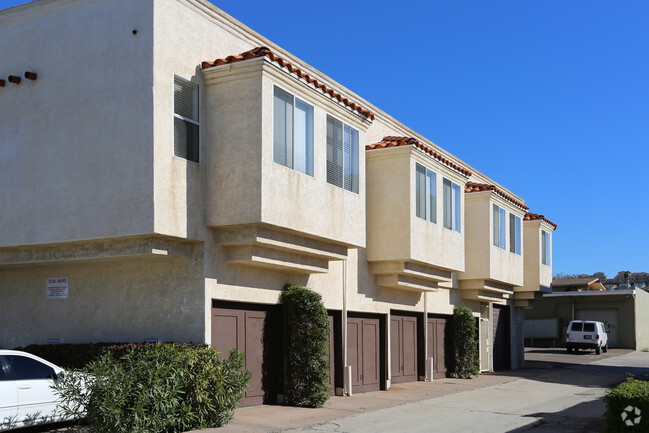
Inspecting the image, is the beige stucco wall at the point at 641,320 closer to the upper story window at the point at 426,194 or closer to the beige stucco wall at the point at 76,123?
the upper story window at the point at 426,194

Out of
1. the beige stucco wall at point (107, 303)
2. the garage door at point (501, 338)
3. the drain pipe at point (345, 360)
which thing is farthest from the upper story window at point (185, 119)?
the garage door at point (501, 338)

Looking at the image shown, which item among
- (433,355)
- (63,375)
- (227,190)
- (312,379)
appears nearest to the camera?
(63,375)

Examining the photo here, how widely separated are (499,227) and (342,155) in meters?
12.1

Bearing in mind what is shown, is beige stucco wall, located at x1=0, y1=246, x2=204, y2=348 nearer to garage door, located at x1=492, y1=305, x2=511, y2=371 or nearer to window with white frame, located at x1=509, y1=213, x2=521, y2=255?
window with white frame, located at x1=509, y1=213, x2=521, y2=255

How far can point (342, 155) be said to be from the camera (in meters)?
17.5

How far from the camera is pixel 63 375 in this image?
39.2 ft

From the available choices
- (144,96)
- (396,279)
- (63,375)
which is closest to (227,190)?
(144,96)

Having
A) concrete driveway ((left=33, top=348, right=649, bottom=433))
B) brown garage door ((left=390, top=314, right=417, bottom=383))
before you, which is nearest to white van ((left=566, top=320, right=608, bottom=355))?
concrete driveway ((left=33, top=348, right=649, bottom=433))

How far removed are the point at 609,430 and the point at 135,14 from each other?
1068 cm

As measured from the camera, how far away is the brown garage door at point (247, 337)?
595 inches

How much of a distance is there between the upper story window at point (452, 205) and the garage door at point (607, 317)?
1256 inches

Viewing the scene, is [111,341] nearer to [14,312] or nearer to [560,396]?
[14,312]

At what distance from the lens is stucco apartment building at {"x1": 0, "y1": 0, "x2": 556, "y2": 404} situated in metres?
13.8

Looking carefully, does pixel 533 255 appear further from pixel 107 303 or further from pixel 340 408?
pixel 107 303
